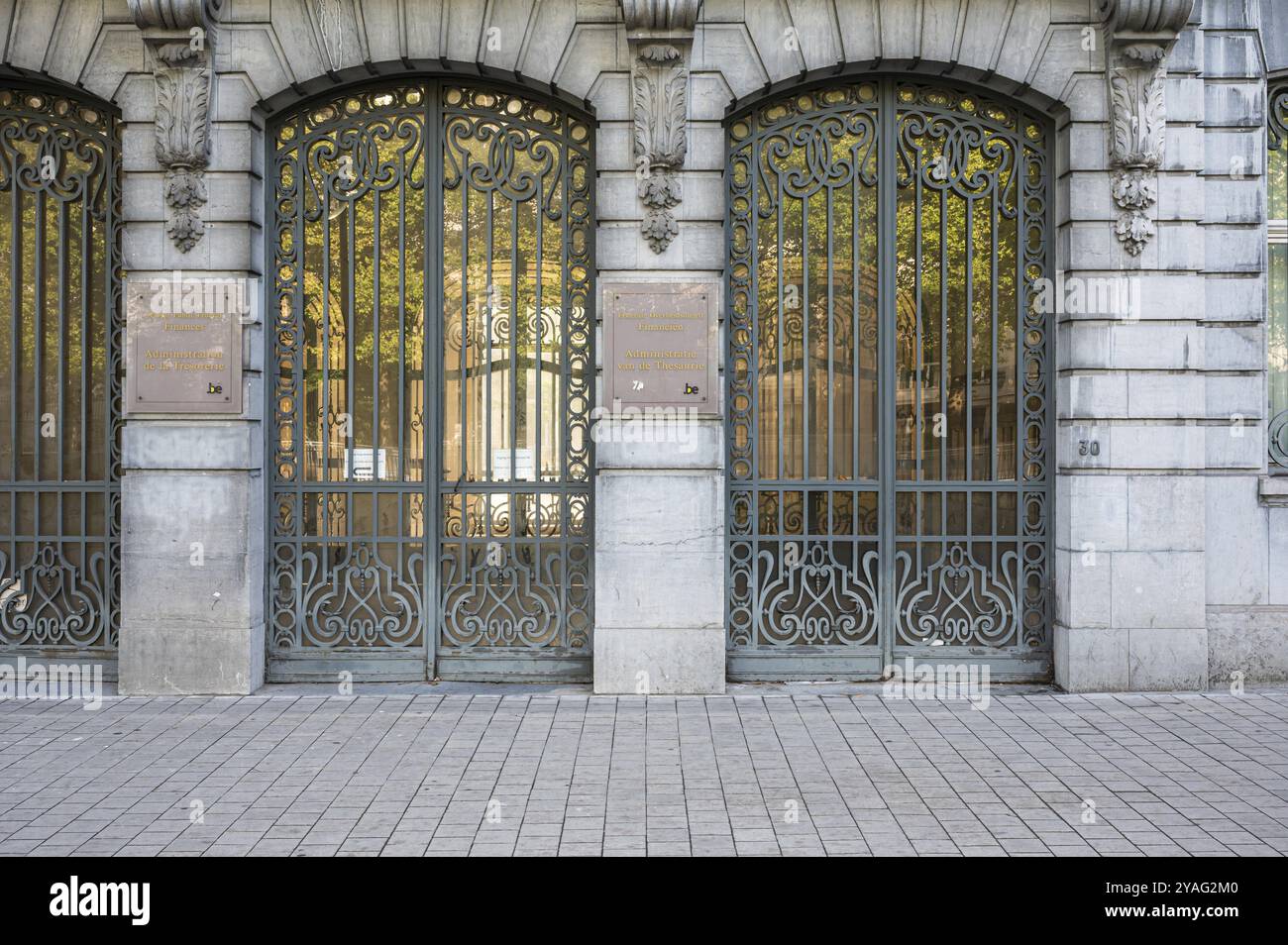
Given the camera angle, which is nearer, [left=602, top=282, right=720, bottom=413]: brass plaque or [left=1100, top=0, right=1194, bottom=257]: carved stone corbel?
[left=1100, top=0, right=1194, bottom=257]: carved stone corbel

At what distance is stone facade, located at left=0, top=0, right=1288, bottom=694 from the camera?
1021 centimetres

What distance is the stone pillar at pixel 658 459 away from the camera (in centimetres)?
1019

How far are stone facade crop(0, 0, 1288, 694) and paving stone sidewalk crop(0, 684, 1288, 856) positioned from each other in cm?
69

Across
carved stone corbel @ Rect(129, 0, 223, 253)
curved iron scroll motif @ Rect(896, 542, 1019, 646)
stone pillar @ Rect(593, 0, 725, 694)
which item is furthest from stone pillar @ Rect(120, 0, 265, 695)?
curved iron scroll motif @ Rect(896, 542, 1019, 646)

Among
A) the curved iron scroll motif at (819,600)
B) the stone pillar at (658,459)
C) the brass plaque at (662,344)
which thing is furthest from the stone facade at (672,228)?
the curved iron scroll motif at (819,600)

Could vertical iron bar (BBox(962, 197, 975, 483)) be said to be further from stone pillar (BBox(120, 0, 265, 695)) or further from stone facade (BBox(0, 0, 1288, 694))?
stone pillar (BBox(120, 0, 265, 695))

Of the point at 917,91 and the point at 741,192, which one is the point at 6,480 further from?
the point at 917,91

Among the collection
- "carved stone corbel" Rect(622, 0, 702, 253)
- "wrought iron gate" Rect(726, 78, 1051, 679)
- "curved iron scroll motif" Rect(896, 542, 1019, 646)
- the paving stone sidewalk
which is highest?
"carved stone corbel" Rect(622, 0, 702, 253)

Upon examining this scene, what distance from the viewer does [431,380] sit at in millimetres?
10711

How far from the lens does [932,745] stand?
855 cm

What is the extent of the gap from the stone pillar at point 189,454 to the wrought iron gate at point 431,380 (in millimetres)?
464

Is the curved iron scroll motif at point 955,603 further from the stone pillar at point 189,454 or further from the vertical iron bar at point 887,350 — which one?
the stone pillar at point 189,454

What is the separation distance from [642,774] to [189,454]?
4.75 meters

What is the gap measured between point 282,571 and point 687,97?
198 inches
